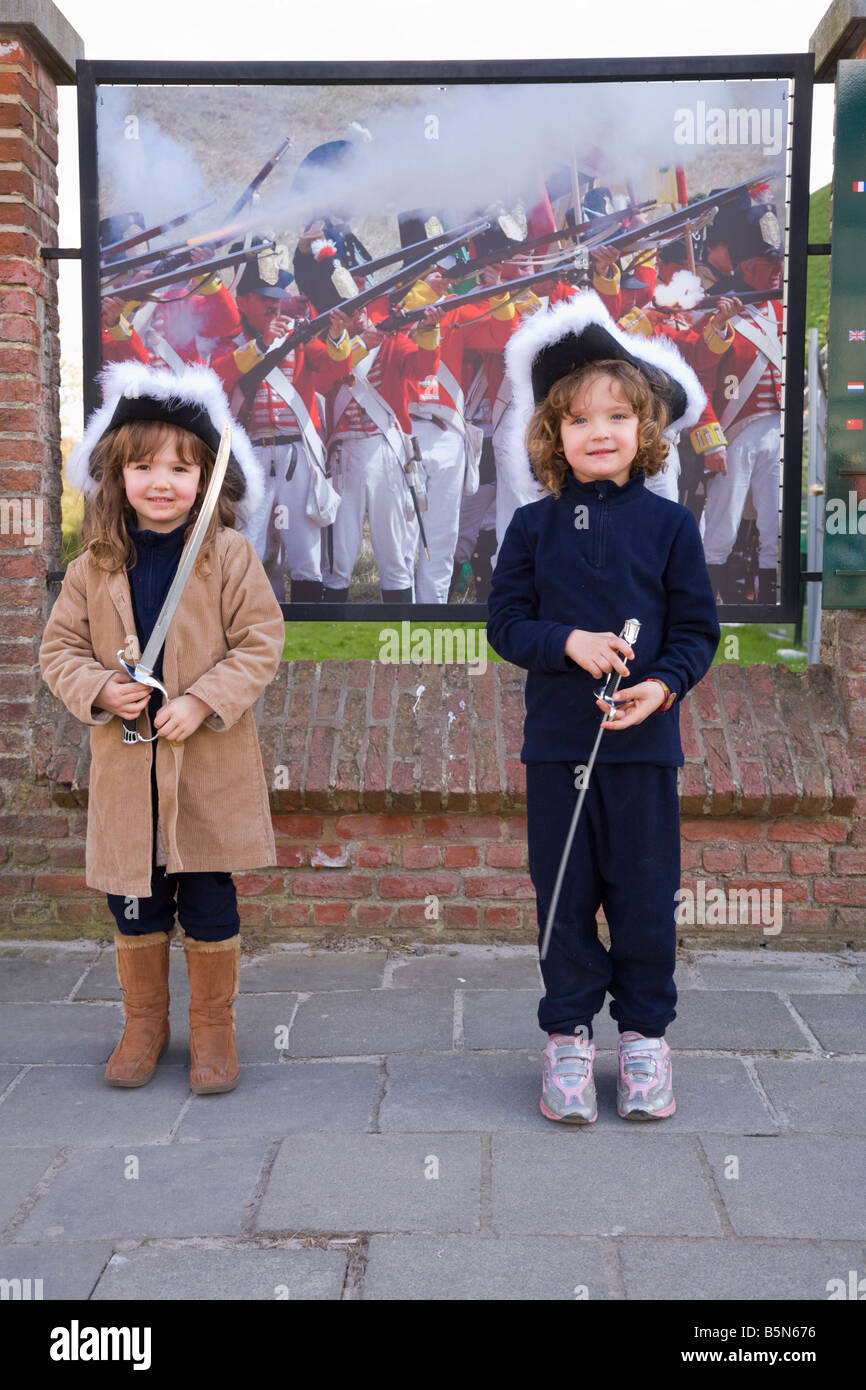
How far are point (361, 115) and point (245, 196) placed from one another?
458 millimetres

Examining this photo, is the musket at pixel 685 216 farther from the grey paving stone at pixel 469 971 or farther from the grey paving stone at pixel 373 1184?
the grey paving stone at pixel 373 1184

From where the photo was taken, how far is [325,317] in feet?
13.5

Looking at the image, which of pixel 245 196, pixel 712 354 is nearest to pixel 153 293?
pixel 245 196

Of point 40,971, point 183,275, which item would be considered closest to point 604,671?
point 40,971

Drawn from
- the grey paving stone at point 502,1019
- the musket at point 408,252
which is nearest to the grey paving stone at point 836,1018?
the grey paving stone at point 502,1019

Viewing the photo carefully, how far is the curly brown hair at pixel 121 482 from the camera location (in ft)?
9.65

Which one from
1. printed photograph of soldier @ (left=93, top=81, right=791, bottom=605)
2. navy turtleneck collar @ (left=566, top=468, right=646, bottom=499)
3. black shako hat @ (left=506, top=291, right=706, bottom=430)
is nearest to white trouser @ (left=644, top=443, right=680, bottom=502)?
printed photograph of soldier @ (left=93, top=81, right=791, bottom=605)

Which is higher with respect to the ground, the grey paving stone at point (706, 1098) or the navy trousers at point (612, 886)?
the navy trousers at point (612, 886)

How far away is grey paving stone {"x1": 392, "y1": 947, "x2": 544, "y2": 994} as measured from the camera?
3.71 m

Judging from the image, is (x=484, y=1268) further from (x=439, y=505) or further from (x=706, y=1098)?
(x=439, y=505)

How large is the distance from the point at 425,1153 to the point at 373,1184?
176mm

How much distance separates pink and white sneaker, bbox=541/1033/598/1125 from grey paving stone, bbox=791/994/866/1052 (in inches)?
30.1

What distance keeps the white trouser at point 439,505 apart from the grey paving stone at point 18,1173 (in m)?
2.19

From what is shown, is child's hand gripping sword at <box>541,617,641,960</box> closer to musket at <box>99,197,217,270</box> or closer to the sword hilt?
the sword hilt
